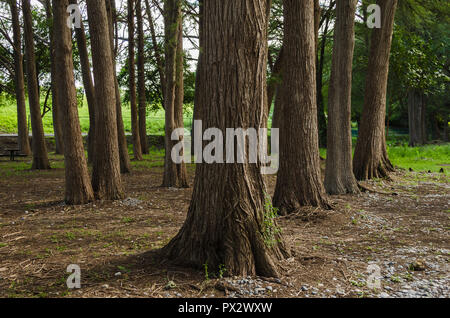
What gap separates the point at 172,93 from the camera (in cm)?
1234

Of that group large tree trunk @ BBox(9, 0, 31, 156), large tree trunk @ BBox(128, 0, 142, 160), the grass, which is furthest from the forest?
the grass

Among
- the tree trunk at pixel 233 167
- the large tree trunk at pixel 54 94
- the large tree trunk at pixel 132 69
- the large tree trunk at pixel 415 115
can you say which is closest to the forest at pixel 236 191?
the tree trunk at pixel 233 167

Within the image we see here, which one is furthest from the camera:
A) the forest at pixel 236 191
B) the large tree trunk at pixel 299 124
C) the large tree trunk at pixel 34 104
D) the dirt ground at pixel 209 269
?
the large tree trunk at pixel 34 104

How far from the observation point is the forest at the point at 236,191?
4.81 metres

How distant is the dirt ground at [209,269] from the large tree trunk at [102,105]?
635mm

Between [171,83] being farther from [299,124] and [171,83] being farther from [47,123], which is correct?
[47,123]

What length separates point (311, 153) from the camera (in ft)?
28.8

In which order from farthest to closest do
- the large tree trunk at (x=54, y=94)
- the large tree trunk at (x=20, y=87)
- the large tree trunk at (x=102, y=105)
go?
the large tree trunk at (x=20, y=87) < the large tree trunk at (x=54, y=94) < the large tree trunk at (x=102, y=105)

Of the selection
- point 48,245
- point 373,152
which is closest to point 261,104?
point 48,245

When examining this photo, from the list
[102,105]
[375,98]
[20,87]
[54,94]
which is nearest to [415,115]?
[375,98]

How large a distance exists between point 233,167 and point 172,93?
7.84 meters

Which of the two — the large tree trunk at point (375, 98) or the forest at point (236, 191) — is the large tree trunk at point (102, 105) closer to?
the forest at point (236, 191)

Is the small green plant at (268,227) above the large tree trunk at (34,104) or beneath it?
beneath

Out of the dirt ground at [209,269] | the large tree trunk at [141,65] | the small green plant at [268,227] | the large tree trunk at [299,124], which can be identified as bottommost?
the dirt ground at [209,269]
